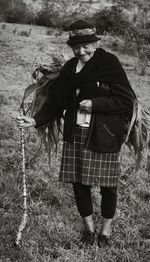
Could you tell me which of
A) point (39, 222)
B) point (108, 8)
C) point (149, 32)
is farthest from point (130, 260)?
point (108, 8)

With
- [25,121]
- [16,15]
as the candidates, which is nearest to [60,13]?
[16,15]

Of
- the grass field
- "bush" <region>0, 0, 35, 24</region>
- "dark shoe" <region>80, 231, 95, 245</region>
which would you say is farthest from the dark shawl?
"bush" <region>0, 0, 35, 24</region>

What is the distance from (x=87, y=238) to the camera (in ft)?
12.1

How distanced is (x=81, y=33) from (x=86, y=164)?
2.91 feet

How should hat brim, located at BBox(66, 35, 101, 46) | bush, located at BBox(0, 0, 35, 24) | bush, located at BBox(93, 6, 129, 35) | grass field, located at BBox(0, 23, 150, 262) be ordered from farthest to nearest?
bush, located at BBox(0, 0, 35, 24)
bush, located at BBox(93, 6, 129, 35)
grass field, located at BBox(0, 23, 150, 262)
hat brim, located at BBox(66, 35, 101, 46)

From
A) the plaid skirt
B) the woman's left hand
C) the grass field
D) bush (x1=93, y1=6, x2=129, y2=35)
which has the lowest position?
the grass field

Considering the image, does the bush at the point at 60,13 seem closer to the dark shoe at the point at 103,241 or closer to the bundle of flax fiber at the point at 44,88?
the bundle of flax fiber at the point at 44,88

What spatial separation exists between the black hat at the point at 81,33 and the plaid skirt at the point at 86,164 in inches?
23.2

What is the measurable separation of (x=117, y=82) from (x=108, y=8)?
31.6 ft

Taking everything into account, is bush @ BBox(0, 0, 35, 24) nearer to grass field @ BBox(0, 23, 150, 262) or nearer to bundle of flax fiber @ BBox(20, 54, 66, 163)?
grass field @ BBox(0, 23, 150, 262)

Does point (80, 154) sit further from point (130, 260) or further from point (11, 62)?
point (11, 62)

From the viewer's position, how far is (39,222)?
153 inches

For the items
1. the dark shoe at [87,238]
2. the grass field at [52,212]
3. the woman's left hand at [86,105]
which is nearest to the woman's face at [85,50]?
the woman's left hand at [86,105]

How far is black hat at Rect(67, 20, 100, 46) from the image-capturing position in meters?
3.17
